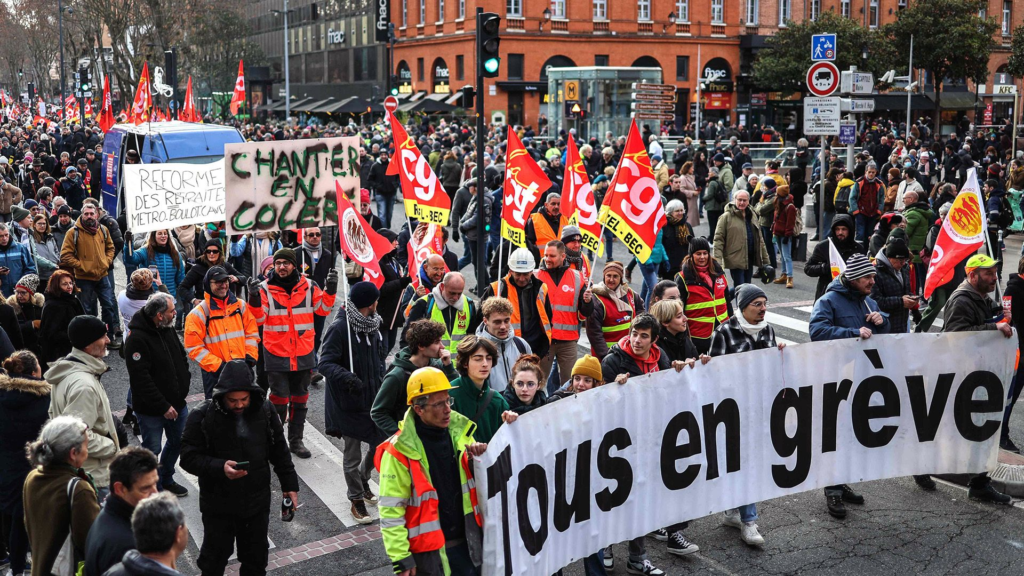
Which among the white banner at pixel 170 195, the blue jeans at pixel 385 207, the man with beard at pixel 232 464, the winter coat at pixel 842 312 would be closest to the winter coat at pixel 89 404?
the man with beard at pixel 232 464

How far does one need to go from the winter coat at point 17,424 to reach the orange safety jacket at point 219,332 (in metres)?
2.03

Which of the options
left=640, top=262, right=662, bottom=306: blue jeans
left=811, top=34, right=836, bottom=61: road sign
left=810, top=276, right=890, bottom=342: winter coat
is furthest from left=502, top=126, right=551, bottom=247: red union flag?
left=811, top=34, right=836, bottom=61: road sign

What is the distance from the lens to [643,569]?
248 inches

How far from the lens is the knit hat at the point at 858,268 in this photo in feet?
24.4

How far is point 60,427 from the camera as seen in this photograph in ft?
16.5

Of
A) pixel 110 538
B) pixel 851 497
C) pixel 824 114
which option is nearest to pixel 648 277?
pixel 824 114

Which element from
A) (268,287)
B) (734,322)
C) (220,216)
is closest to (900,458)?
(734,322)

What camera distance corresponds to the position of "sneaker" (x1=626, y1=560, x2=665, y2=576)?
6.25 m

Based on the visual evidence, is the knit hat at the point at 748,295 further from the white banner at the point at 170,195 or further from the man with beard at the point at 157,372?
the white banner at the point at 170,195

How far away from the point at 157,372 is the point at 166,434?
1.64 ft

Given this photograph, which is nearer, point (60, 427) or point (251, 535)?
point (60, 427)

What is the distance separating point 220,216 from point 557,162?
9.76m

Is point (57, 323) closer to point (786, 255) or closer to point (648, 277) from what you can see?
point (648, 277)

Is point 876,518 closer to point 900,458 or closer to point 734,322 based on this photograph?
point 900,458
